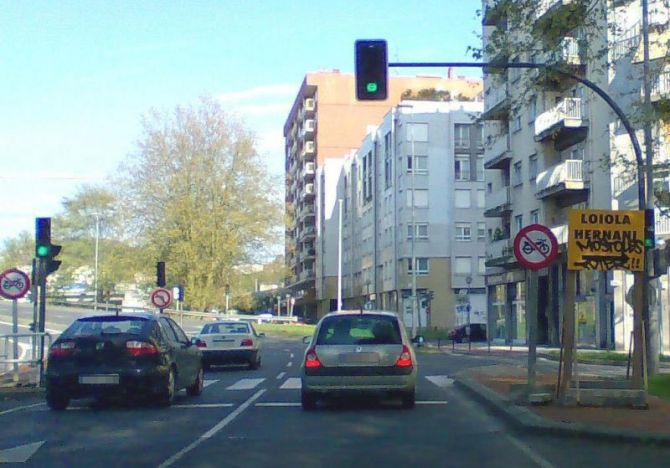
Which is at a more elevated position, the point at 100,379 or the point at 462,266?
the point at 462,266

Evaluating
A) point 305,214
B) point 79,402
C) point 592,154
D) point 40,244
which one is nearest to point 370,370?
point 79,402

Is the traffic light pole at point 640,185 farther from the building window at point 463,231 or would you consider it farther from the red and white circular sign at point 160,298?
the building window at point 463,231

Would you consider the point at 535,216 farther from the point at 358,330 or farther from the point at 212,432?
the point at 212,432

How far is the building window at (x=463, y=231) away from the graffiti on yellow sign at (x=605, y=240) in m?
62.0

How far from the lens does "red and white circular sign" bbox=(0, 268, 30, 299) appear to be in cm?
2061

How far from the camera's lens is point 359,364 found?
14.5m

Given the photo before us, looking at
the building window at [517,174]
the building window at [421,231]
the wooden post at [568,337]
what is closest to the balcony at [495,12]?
the wooden post at [568,337]

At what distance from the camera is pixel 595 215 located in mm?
13836

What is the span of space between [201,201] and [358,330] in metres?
47.0

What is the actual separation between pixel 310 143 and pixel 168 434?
93490 millimetres

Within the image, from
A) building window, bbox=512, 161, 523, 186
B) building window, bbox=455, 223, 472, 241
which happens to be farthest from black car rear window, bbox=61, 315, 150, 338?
building window, bbox=455, 223, 472, 241

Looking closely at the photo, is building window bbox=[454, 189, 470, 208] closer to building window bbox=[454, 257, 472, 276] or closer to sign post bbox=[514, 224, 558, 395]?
building window bbox=[454, 257, 472, 276]

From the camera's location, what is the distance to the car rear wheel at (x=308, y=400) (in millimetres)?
14836

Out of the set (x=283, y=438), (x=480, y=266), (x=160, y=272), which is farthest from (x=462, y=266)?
(x=283, y=438)
